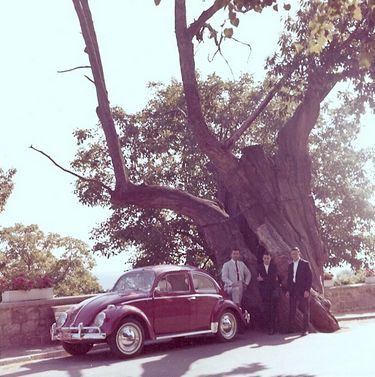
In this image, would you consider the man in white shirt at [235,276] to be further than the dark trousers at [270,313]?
Yes

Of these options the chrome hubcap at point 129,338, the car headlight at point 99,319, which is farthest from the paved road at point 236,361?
the car headlight at point 99,319

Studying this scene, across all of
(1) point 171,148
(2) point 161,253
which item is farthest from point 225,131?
(2) point 161,253

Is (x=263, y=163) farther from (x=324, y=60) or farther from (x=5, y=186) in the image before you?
(x=5, y=186)

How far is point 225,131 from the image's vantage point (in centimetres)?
2642

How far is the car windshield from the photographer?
1278 cm

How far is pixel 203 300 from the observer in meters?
13.3

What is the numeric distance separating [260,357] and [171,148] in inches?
627

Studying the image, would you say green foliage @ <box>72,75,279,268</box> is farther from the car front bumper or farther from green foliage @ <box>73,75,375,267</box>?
the car front bumper

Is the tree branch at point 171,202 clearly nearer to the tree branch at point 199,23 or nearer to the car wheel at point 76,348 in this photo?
the tree branch at point 199,23

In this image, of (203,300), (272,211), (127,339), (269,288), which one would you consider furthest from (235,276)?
(127,339)

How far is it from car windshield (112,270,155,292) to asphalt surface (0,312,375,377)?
4.24 ft

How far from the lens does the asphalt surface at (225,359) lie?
938 cm

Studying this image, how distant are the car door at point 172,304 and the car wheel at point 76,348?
5.19 ft

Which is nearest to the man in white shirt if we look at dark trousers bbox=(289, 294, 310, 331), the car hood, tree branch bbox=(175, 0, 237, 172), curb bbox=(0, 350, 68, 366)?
dark trousers bbox=(289, 294, 310, 331)
